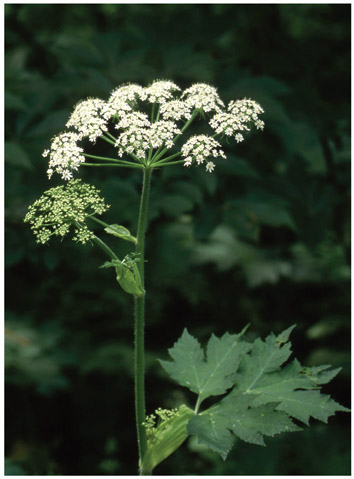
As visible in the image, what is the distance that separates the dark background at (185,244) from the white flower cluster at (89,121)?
1.60 metres

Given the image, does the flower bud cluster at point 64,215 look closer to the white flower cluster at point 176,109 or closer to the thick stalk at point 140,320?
the thick stalk at point 140,320

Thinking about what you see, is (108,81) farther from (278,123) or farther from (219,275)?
(219,275)

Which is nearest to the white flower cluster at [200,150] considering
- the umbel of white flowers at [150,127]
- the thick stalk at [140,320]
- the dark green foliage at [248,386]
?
the umbel of white flowers at [150,127]

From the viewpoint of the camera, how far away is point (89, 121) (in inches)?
73.9

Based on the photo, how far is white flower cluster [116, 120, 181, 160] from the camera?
172 cm

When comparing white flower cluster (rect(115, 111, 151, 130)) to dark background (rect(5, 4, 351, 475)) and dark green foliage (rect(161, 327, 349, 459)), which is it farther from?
dark background (rect(5, 4, 351, 475))

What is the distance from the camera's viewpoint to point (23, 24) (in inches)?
196

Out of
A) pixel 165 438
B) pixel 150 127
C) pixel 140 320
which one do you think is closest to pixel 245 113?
pixel 150 127

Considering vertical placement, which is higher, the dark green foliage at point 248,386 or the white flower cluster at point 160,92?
the white flower cluster at point 160,92

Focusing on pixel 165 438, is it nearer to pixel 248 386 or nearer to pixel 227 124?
pixel 248 386

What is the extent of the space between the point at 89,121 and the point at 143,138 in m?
0.22

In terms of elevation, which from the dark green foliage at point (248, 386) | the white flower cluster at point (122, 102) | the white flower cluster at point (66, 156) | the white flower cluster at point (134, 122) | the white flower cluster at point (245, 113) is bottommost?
the dark green foliage at point (248, 386)

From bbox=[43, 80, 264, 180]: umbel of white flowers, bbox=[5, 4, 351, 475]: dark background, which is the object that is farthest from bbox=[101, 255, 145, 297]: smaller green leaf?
bbox=[5, 4, 351, 475]: dark background

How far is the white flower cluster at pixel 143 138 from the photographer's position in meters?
1.72
